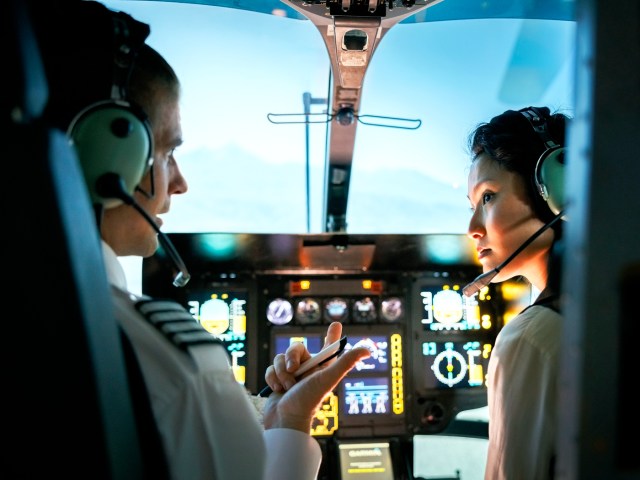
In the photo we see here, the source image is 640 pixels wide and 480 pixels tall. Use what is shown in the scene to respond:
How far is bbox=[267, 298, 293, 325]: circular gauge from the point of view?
296 centimetres

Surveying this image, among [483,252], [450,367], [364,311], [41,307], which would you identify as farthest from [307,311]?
[41,307]

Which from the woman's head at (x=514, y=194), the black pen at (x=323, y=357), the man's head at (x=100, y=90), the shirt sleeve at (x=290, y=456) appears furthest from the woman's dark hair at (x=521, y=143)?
the man's head at (x=100, y=90)

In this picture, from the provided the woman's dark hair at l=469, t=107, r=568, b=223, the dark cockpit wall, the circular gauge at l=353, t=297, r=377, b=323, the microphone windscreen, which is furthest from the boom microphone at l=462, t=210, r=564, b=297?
the circular gauge at l=353, t=297, r=377, b=323

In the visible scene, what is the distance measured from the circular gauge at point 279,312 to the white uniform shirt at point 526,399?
164 cm

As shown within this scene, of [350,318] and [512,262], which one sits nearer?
[512,262]

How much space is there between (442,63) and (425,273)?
1047 mm

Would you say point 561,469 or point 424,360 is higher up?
point 561,469

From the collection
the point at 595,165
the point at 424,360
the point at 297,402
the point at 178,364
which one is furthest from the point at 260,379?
the point at 595,165

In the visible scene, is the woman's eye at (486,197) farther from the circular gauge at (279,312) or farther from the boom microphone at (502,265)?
the circular gauge at (279,312)

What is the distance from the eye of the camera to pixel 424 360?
302 centimetres

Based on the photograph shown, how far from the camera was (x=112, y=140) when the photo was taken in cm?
100

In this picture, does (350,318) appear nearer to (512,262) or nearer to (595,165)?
(512,262)

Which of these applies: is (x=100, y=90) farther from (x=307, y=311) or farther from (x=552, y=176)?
(x=307, y=311)

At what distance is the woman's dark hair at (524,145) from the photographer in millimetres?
1571
